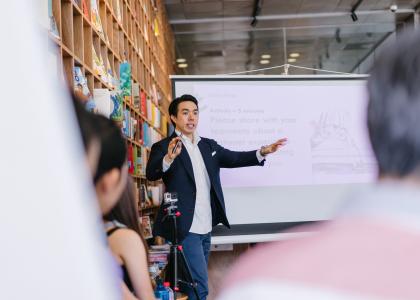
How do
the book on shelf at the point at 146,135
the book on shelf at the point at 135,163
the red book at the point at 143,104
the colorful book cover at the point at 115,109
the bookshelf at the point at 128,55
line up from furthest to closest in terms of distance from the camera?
the book on shelf at the point at 146,135, the red book at the point at 143,104, the book on shelf at the point at 135,163, the colorful book cover at the point at 115,109, the bookshelf at the point at 128,55

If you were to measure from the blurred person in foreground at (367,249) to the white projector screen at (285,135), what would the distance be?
3.05 meters

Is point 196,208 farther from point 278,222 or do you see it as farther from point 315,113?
point 315,113

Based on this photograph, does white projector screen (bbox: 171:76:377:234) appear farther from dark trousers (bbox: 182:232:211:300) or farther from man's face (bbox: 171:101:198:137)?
dark trousers (bbox: 182:232:211:300)

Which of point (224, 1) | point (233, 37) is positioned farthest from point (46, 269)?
point (233, 37)

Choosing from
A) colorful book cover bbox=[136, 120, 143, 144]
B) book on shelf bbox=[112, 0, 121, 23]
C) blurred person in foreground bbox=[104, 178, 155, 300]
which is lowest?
blurred person in foreground bbox=[104, 178, 155, 300]

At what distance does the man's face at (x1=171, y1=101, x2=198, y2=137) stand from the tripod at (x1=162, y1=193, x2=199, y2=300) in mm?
523

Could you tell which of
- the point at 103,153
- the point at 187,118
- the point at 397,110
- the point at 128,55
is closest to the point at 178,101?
the point at 187,118

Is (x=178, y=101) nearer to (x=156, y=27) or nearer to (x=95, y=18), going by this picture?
(x=95, y=18)

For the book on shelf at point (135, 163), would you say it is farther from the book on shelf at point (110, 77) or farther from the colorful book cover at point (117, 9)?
the colorful book cover at point (117, 9)

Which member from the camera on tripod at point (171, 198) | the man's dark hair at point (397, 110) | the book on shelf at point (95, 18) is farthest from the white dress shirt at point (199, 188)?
the man's dark hair at point (397, 110)

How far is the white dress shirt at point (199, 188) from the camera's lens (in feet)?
9.37

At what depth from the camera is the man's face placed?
3.00 metres

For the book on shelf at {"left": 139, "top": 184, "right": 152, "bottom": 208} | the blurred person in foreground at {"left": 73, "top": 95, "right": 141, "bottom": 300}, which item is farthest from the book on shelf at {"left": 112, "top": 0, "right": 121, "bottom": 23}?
the blurred person in foreground at {"left": 73, "top": 95, "right": 141, "bottom": 300}

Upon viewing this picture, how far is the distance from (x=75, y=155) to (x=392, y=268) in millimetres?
267
